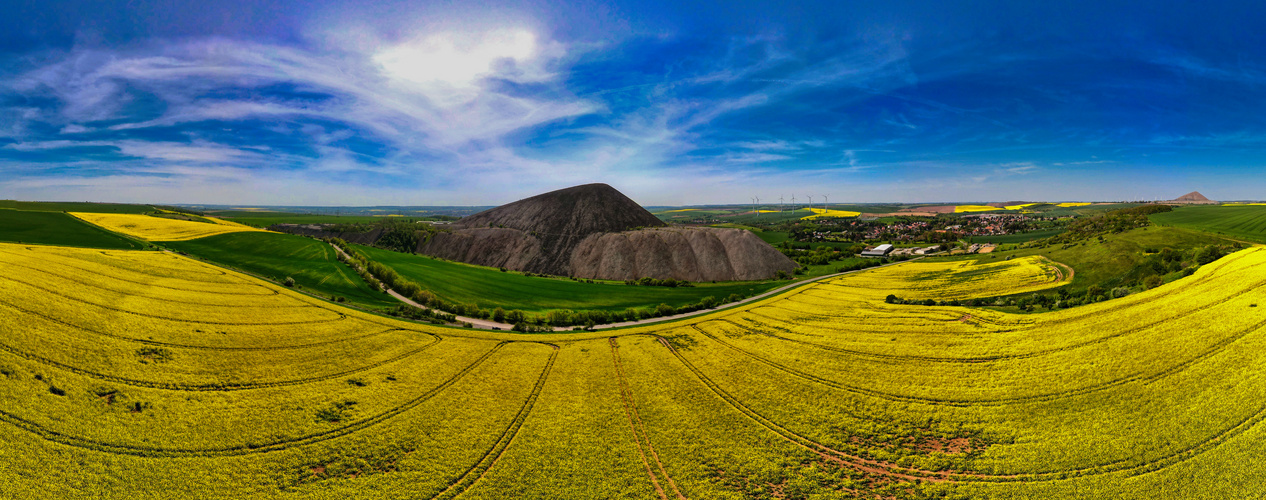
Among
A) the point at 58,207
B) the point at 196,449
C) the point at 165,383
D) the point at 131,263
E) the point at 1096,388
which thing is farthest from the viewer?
the point at 58,207

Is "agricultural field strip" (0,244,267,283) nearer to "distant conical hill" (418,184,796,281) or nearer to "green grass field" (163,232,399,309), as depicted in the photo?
"green grass field" (163,232,399,309)

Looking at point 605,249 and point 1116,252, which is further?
point 605,249

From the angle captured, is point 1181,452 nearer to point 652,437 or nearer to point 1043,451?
point 1043,451

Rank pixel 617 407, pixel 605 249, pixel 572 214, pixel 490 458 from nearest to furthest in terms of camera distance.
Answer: pixel 490 458
pixel 617 407
pixel 605 249
pixel 572 214

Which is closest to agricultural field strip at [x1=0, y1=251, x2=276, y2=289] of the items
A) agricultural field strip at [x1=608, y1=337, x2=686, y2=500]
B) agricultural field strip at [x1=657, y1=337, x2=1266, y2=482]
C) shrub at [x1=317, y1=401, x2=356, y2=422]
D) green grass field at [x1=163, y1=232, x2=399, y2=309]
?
green grass field at [x1=163, y1=232, x2=399, y2=309]

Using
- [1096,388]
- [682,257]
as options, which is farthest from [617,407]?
[682,257]

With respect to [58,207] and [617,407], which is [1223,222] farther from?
[58,207]

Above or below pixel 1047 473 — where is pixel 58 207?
above
